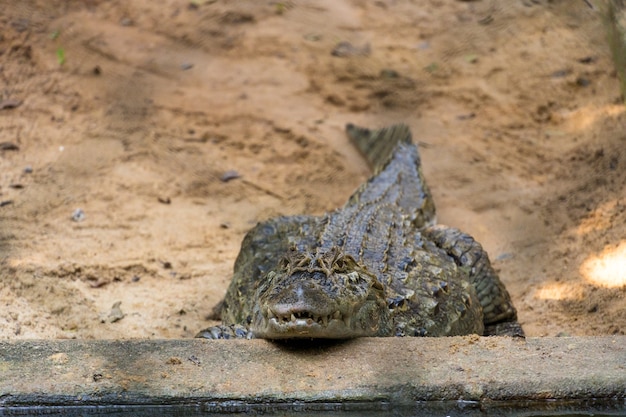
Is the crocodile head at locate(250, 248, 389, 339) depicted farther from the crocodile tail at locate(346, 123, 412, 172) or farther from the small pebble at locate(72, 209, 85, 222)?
the crocodile tail at locate(346, 123, 412, 172)

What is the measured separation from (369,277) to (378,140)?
3.06m

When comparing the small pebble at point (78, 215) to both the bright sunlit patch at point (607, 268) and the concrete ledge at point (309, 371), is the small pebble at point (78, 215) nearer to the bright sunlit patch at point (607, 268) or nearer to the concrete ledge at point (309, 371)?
the concrete ledge at point (309, 371)

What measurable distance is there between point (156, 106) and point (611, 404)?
521 centimetres

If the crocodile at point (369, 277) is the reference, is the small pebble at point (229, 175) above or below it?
below

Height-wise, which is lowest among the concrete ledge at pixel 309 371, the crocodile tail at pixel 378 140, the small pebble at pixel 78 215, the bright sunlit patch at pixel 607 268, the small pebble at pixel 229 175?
the small pebble at pixel 229 175

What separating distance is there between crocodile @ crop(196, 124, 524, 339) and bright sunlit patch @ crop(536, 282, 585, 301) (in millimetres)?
330

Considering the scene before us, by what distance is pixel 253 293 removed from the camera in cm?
427

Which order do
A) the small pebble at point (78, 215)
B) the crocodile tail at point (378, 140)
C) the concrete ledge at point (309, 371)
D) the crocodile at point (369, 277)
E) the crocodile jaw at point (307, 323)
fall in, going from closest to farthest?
the concrete ledge at point (309, 371) < the crocodile jaw at point (307, 323) < the crocodile at point (369, 277) < the small pebble at point (78, 215) < the crocodile tail at point (378, 140)

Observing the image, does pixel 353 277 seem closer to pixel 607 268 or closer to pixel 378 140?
pixel 607 268

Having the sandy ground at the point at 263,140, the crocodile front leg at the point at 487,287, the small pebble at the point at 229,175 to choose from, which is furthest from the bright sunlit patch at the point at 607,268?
the small pebble at the point at 229,175

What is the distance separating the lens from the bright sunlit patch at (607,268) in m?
4.84

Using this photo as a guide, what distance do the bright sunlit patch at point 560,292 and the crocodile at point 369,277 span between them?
0.33 metres

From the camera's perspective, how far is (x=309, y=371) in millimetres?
3242

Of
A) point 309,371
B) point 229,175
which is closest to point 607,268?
point 309,371
